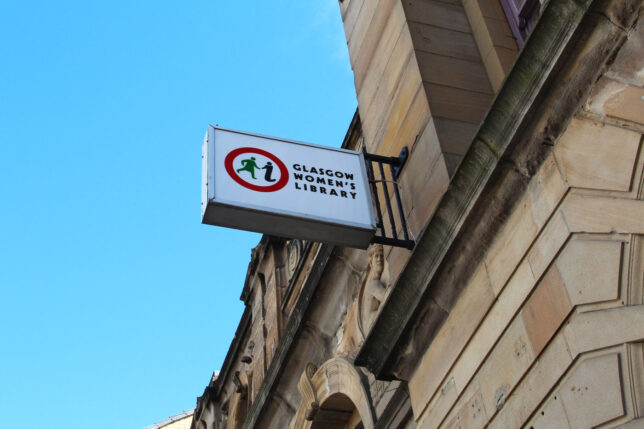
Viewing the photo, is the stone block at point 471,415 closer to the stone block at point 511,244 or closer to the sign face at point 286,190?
the stone block at point 511,244

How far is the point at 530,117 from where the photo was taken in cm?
526

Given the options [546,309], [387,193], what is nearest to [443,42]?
[387,193]

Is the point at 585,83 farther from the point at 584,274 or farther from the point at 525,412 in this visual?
the point at 525,412

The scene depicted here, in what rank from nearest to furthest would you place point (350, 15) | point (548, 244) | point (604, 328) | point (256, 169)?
point (604, 328), point (548, 244), point (256, 169), point (350, 15)

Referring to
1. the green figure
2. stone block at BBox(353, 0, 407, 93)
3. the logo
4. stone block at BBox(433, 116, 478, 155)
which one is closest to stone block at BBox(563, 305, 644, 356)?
stone block at BBox(433, 116, 478, 155)

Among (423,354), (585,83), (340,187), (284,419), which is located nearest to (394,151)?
(340,187)

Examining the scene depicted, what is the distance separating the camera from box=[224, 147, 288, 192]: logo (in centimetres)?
721

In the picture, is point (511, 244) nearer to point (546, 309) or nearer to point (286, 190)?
point (546, 309)

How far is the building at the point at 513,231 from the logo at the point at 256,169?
1.19 m

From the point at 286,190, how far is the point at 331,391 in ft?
8.92

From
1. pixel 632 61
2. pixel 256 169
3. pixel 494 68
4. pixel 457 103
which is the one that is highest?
pixel 494 68

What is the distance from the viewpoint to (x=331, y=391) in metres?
8.80

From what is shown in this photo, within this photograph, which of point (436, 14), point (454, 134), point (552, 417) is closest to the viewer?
point (552, 417)

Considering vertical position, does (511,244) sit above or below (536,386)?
above
